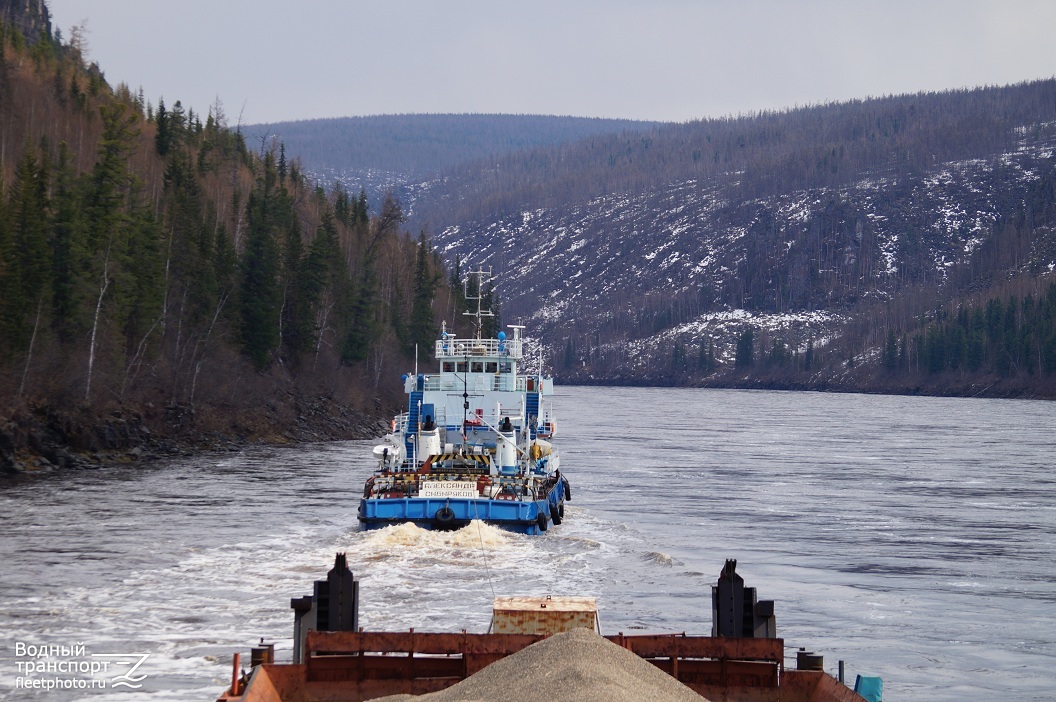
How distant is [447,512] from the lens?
139 ft

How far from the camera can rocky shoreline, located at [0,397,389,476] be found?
2496 inches

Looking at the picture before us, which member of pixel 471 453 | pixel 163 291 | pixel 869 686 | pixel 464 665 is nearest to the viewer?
pixel 869 686

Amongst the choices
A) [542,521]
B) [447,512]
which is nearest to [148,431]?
[542,521]

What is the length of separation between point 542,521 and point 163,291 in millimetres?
51063

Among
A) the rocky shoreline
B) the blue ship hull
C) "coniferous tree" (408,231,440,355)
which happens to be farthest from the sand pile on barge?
"coniferous tree" (408,231,440,355)

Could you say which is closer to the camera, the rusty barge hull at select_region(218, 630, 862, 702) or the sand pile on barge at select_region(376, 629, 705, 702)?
the sand pile on barge at select_region(376, 629, 705, 702)

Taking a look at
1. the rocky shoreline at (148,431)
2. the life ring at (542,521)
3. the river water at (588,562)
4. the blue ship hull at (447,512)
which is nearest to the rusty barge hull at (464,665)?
the river water at (588,562)

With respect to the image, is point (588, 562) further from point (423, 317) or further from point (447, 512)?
point (423, 317)

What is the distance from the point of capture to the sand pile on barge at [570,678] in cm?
1502

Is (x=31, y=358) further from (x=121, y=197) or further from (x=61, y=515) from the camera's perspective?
(x=61, y=515)

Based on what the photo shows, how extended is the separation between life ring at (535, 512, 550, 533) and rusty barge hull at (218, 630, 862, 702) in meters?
25.8

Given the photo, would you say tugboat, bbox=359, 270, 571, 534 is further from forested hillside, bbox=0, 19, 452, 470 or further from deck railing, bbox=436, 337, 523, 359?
forested hillside, bbox=0, 19, 452, 470

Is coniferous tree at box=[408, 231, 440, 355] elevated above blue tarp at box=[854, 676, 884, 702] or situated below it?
above

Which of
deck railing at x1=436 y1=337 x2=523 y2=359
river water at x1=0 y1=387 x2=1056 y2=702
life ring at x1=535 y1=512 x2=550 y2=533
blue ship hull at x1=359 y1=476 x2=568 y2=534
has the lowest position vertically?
river water at x1=0 y1=387 x2=1056 y2=702
